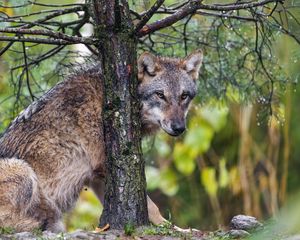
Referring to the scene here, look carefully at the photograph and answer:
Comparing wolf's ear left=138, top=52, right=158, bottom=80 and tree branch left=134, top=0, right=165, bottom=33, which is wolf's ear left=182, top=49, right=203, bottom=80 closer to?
wolf's ear left=138, top=52, right=158, bottom=80

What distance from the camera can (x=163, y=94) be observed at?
5551mm

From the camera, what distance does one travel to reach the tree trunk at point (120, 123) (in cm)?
427

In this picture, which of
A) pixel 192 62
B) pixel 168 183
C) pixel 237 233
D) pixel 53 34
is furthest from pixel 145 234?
pixel 168 183

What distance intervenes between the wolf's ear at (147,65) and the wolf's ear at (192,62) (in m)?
0.44

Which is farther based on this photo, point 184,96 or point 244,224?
point 184,96

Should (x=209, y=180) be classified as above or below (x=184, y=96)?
below

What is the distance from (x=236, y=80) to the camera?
7316 mm

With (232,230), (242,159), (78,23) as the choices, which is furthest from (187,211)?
(232,230)

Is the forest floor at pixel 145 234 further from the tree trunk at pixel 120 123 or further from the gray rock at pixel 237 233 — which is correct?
the tree trunk at pixel 120 123

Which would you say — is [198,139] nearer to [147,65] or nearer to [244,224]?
[147,65]

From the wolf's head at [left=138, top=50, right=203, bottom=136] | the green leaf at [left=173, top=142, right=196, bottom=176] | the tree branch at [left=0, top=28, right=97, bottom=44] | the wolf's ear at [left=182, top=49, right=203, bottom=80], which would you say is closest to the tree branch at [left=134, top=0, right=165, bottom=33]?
the tree branch at [left=0, top=28, right=97, bottom=44]

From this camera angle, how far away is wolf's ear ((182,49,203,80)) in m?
5.88

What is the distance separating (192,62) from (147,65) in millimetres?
625

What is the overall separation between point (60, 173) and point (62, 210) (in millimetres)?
476
